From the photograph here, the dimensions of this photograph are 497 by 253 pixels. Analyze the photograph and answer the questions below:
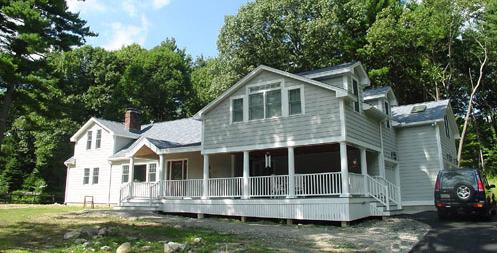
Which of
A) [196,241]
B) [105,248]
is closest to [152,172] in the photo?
[196,241]

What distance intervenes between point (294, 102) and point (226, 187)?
4936mm

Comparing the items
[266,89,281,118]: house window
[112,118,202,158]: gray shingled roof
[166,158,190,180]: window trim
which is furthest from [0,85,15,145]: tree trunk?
[266,89,281,118]: house window

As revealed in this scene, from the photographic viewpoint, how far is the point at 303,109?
1711 cm

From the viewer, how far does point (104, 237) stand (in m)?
11.6

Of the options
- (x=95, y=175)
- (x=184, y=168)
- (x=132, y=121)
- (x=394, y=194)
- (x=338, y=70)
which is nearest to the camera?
(x=338, y=70)

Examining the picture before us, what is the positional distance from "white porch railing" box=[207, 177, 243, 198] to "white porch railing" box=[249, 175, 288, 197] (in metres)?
0.67

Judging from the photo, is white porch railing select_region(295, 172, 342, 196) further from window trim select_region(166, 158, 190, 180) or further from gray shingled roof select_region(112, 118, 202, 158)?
gray shingled roof select_region(112, 118, 202, 158)

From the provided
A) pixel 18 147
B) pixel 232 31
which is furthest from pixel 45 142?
pixel 232 31

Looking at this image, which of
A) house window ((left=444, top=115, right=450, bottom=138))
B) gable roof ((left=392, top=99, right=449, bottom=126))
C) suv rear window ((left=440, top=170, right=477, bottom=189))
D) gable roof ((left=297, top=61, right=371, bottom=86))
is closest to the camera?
suv rear window ((left=440, top=170, right=477, bottom=189))

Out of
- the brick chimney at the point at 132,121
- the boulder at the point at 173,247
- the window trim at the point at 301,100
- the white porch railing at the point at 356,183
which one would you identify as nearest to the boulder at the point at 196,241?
the boulder at the point at 173,247

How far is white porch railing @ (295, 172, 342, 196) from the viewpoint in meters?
16.2

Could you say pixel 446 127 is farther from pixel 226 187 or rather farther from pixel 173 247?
pixel 173 247

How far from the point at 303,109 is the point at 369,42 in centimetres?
2249

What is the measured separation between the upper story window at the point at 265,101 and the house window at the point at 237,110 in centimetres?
51
